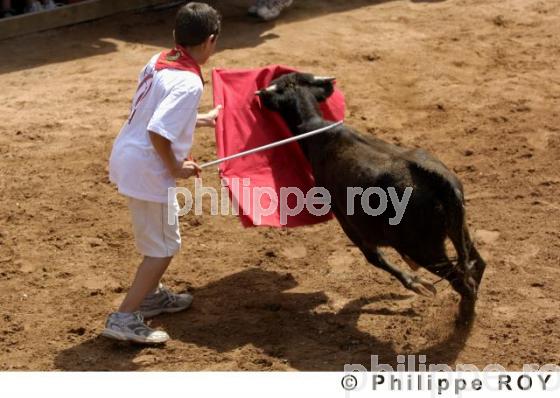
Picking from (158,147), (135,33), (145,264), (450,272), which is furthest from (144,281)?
(135,33)

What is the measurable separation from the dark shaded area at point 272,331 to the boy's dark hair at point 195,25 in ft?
5.12

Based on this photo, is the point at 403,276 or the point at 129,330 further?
the point at 403,276

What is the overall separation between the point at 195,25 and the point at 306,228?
2.12 meters

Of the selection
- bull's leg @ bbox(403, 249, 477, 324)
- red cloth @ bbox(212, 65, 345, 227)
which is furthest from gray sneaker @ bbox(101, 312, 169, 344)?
bull's leg @ bbox(403, 249, 477, 324)

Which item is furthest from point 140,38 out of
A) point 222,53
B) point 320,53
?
point 320,53

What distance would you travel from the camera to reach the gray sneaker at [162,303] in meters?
6.00

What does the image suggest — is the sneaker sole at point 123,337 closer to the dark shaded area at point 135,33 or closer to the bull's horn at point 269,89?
the bull's horn at point 269,89

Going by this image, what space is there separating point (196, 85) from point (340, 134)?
1127 mm

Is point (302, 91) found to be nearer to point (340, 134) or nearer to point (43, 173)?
point (340, 134)

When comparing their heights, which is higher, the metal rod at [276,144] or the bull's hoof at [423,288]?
the metal rod at [276,144]

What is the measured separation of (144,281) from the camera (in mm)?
5594

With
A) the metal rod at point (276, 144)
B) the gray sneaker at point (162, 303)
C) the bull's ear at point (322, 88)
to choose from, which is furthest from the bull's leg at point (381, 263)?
the gray sneaker at point (162, 303)

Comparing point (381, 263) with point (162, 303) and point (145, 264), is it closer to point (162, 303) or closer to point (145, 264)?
point (162, 303)

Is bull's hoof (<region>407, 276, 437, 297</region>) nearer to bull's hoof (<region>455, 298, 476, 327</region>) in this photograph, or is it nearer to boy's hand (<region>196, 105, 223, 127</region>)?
bull's hoof (<region>455, 298, 476, 327</region>)
